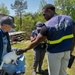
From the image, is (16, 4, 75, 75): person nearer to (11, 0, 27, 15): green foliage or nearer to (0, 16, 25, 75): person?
(0, 16, 25, 75): person

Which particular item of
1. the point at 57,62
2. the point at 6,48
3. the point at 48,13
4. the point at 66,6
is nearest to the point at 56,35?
the point at 48,13

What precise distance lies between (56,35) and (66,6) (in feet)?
94.4

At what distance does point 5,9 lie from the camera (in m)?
47.6

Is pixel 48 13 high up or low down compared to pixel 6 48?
up

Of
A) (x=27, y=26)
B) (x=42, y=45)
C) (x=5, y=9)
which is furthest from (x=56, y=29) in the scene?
(x=5, y=9)

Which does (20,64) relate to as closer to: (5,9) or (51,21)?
(51,21)

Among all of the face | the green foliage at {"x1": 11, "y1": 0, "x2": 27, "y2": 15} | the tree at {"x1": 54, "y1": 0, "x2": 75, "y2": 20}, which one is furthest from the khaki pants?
the green foliage at {"x1": 11, "y1": 0, "x2": 27, "y2": 15}

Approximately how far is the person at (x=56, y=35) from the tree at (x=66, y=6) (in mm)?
27287

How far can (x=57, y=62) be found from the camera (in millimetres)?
4547

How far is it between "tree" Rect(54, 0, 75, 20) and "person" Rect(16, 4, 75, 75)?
2729 cm

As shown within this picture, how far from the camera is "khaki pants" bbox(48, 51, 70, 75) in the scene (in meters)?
4.47

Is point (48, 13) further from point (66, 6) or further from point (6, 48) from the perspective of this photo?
point (66, 6)

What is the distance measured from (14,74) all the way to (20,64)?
0.76 ft

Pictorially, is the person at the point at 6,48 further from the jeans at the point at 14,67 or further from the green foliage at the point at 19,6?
the green foliage at the point at 19,6
